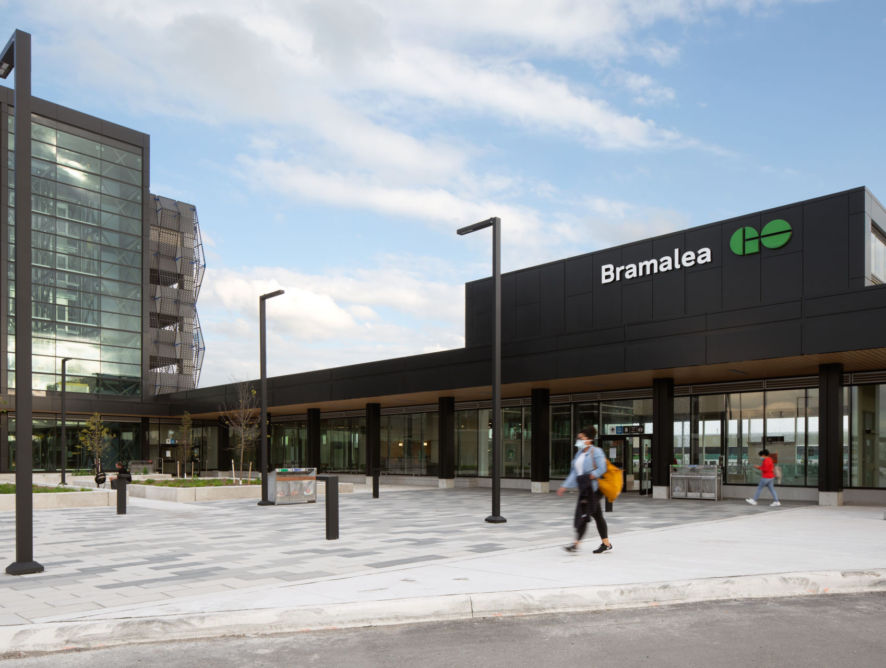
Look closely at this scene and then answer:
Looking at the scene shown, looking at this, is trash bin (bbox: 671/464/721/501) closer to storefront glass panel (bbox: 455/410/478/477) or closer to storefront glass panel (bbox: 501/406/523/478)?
storefront glass panel (bbox: 501/406/523/478)

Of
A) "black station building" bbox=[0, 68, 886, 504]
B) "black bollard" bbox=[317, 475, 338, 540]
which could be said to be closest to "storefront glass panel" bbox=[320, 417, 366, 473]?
"black station building" bbox=[0, 68, 886, 504]

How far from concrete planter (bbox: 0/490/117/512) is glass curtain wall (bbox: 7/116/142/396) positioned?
110 ft

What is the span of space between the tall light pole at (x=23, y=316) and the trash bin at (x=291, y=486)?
13.6m

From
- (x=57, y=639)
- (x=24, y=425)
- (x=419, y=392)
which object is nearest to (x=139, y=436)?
(x=419, y=392)

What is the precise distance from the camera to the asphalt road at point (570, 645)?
21.5 feet

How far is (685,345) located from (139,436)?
159ft

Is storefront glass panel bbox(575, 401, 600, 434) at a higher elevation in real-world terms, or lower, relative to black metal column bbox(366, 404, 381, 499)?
higher

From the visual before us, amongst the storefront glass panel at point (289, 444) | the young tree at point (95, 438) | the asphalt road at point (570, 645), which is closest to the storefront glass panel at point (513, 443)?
the storefront glass panel at point (289, 444)

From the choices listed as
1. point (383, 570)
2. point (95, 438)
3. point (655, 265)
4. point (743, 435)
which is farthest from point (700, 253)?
point (95, 438)

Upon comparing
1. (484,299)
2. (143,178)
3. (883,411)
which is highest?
(143,178)

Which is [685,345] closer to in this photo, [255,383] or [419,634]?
[419,634]

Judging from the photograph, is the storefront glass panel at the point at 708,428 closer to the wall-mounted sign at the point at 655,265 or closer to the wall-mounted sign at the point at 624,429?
the wall-mounted sign at the point at 624,429

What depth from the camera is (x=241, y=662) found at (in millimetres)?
6598

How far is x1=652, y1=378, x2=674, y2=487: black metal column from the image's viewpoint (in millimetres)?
26641
